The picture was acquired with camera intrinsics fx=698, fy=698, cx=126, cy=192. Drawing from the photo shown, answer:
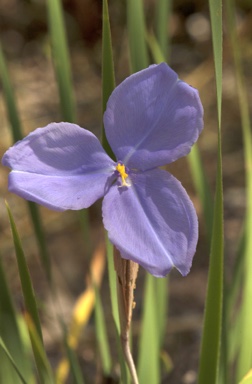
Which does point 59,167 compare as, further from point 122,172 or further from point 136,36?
point 136,36

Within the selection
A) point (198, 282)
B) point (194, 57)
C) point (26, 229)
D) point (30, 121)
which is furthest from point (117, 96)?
point (194, 57)

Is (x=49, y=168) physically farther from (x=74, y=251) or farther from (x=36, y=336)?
(x=74, y=251)

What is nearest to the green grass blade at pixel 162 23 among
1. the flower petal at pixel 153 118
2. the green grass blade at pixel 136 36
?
the green grass blade at pixel 136 36

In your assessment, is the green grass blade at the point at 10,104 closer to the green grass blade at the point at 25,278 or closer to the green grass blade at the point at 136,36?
the green grass blade at the point at 136,36

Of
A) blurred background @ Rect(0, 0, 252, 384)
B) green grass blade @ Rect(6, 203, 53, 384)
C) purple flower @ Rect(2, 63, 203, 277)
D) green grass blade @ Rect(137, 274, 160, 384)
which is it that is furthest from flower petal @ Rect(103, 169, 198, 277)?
blurred background @ Rect(0, 0, 252, 384)

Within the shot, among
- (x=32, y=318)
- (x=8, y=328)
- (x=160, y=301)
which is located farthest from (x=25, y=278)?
(x=160, y=301)

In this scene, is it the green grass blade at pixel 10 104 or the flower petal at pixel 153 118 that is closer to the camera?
the flower petal at pixel 153 118
